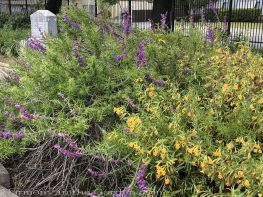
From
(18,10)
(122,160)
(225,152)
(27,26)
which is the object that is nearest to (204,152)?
(225,152)

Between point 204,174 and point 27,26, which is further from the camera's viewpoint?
point 27,26

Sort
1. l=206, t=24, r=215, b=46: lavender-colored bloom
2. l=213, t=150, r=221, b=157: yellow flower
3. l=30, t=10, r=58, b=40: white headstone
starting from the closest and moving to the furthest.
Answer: l=213, t=150, r=221, b=157: yellow flower → l=206, t=24, r=215, b=46: lavender-colored bloom → l=30, t=10, r=58, b=40: white headstone

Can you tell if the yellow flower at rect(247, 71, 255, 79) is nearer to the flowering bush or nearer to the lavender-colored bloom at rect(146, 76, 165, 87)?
the flowering bush

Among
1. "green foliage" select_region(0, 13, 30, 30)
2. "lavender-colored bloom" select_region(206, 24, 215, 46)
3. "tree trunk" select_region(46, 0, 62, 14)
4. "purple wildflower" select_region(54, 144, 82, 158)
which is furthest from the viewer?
"green foliage" select_region(0, 13, 30, 30)

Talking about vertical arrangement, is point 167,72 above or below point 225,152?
above

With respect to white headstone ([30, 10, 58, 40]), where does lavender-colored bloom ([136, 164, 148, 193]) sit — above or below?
below

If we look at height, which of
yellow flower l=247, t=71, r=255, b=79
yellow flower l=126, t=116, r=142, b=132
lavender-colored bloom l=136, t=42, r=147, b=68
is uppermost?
lavender-colored bloom l=136, t=42, r=147, b=68

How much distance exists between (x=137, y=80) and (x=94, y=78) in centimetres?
49

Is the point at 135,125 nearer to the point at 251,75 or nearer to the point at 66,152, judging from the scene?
the point at 66,152

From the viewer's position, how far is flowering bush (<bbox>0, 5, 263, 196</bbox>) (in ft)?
8.47

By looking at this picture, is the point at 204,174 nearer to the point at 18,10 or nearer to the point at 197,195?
the point at 197,195

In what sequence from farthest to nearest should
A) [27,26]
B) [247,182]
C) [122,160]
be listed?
[27,26], [122,160], [247,182]

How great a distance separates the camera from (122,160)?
293 cm

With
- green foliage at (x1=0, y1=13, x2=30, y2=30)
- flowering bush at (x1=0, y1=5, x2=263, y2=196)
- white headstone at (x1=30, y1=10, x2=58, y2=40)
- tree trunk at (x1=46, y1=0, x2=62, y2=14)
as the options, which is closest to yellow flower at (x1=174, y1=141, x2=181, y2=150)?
flowering bush at (x1=0, y1=5, x2=263, y2=196)
